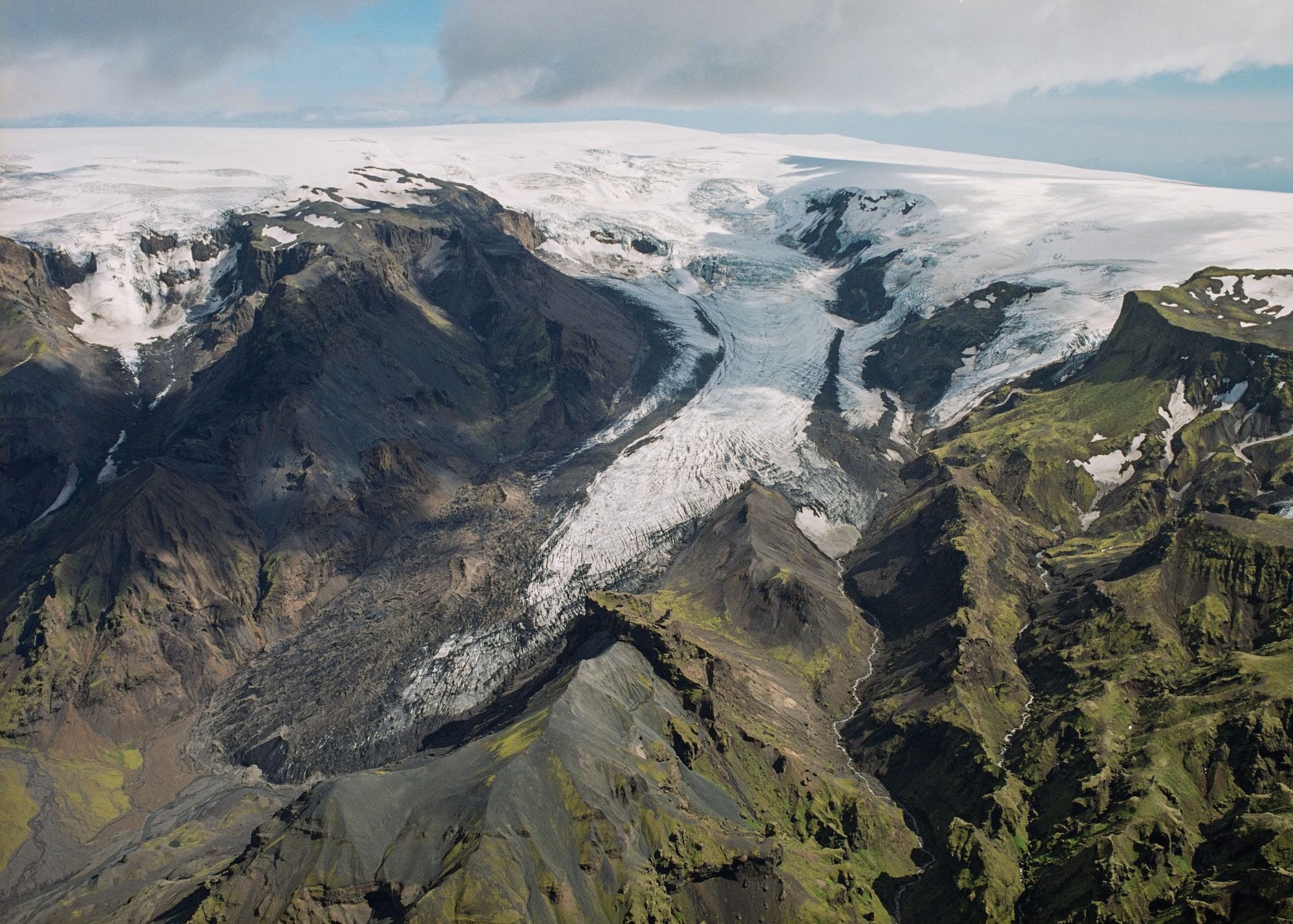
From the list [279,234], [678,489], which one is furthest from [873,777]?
[279,234]

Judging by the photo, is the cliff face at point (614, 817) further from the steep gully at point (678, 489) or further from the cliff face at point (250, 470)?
the cliff face at point (250, 470)

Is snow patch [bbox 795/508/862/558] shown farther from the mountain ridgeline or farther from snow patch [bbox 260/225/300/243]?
snow patch [bbox 260/225/300/243]

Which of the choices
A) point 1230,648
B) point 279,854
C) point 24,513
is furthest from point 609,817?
point 24,513

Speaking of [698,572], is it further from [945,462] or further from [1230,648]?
[1230,648]

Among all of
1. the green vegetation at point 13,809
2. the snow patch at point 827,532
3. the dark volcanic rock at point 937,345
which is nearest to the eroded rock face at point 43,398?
the green vegetation at point 13,809

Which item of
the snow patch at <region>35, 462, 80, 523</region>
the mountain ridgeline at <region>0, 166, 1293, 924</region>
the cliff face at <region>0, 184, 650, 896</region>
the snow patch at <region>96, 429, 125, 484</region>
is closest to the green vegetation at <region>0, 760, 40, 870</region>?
the cliff face at <region>0, 184, 650, 896</region>

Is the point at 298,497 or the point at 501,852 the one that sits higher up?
the point at 501,852

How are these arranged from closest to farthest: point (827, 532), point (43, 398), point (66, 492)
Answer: point (827, 532) → point (66, 492) → point (43, 398)

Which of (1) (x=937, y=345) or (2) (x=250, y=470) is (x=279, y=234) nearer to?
(2) (x=250, y=470)
